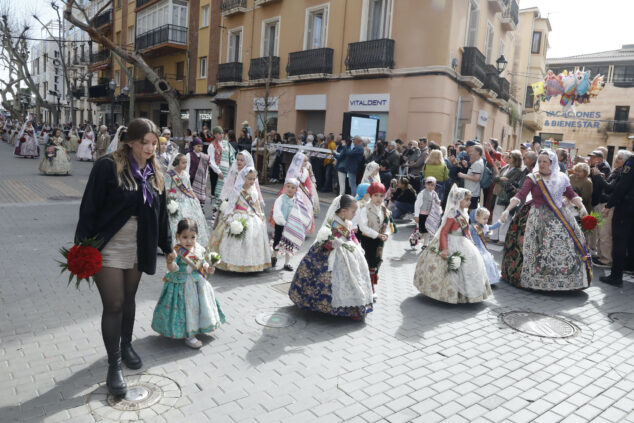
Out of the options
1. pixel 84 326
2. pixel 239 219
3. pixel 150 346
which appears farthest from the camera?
pixel 239 219

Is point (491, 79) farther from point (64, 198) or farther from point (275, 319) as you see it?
point (275, 319)

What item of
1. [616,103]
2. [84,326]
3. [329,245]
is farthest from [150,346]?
[616,103]

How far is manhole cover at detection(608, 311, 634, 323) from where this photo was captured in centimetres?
587

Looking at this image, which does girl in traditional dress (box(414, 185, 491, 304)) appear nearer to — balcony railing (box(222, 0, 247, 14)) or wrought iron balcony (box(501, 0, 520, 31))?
wrought iron balcony (box(501, 0, 520, 31))

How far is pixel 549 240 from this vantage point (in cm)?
679

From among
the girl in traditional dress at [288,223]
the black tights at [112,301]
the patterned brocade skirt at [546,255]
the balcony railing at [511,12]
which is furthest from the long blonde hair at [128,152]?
the balcony railing at [511,12]

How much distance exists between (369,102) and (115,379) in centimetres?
1664

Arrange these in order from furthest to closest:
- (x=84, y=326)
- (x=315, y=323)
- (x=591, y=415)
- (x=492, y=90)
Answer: (x=492, y=90) → (x=315, y=323) → (x=84, y=326) → (x=591, y=415)

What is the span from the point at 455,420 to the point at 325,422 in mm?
955

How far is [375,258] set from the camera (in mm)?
6035

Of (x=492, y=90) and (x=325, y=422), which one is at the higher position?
(x=492, y=90)

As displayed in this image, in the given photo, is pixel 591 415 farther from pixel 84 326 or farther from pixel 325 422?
pixel 84 326

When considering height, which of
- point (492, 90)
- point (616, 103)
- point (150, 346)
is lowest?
point (150, 346)

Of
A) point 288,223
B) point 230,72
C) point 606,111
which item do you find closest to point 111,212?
point 288,223
